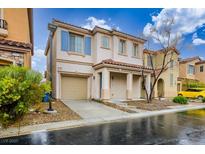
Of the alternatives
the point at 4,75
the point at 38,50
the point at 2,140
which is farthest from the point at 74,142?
the point at 38,50

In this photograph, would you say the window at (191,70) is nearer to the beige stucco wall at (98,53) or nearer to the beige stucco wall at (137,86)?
the beige stucco wall at (137,86)

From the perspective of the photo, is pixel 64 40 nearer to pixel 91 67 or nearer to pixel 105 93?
pixel 91 67

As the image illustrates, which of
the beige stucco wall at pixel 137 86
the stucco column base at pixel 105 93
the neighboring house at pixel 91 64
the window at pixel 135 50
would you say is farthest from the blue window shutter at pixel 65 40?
the beige stucco wall at pixel 137 86

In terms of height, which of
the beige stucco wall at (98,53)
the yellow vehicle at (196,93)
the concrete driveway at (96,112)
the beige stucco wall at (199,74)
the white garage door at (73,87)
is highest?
the beige stucco wall at (98,53)

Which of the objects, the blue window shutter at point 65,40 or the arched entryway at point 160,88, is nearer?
the blue window shutter at point 65,40

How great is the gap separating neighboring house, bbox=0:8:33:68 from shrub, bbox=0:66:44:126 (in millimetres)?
2373

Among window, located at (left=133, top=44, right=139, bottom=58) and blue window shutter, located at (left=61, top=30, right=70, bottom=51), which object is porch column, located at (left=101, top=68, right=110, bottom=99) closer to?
blue window shutter, located at (left=61, top=30, right=70, bottom=51)

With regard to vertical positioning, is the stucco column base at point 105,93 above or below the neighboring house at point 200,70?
below

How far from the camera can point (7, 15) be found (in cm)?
987

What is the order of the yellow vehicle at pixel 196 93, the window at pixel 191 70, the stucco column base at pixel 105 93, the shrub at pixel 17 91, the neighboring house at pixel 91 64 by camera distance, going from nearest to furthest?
the shrub at pixel 17 91 → the stucco column base at pixel 105 93 → the neighboring house at pixel 91 64 → the yellow vehicle at pixel 196 93 → the window at pixel 191 70

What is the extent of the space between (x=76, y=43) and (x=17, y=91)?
33.7 ft

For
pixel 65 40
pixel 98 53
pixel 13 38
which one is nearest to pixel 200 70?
pixel 98 53

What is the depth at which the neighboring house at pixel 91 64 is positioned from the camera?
14602 mm

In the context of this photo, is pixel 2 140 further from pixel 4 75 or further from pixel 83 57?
pixel 83 57
